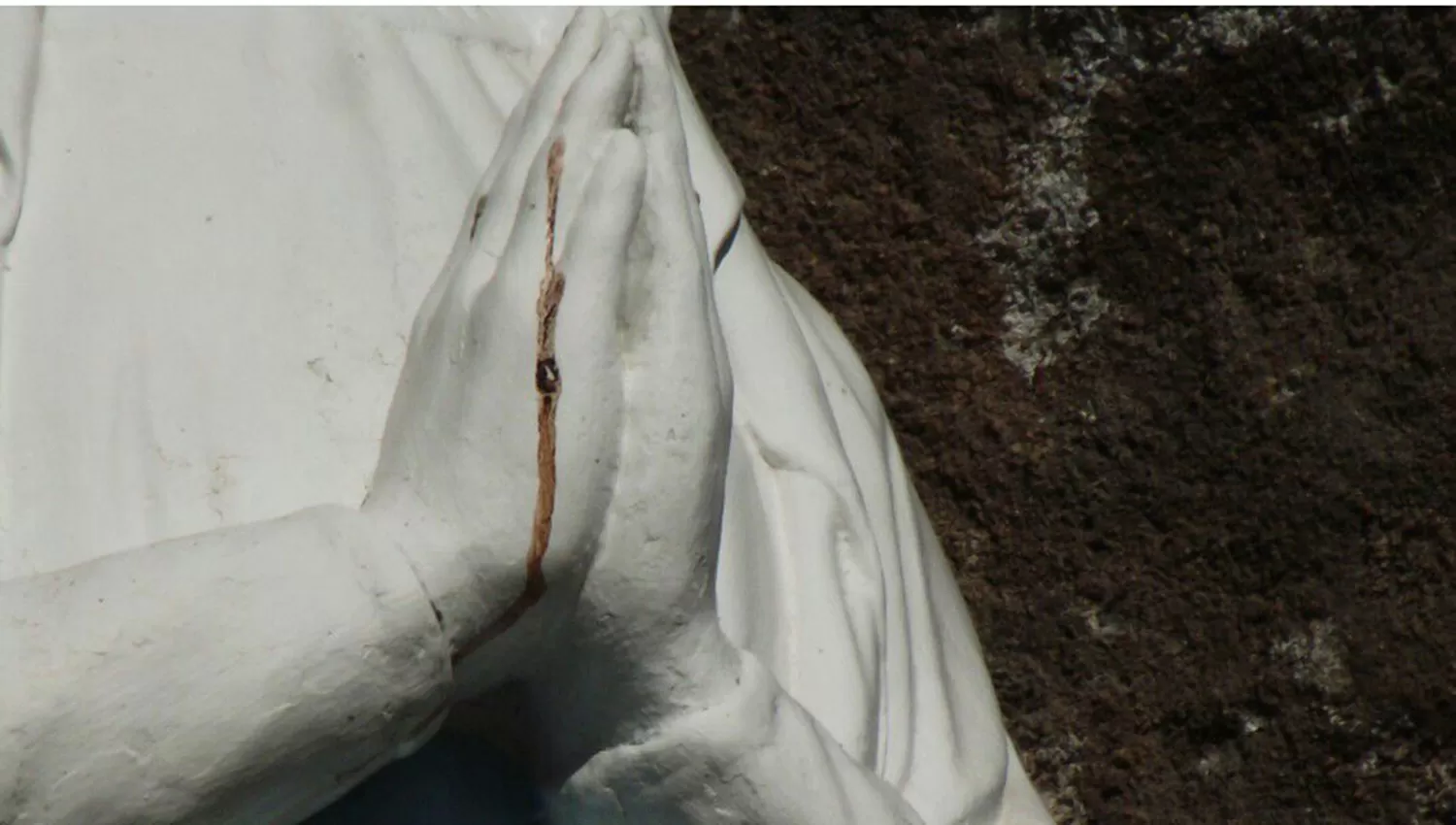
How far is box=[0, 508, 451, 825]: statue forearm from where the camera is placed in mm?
1171

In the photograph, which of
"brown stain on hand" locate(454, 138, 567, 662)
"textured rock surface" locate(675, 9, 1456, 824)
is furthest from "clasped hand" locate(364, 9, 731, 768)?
"textured rock surface" locate(675, 9, 1456, 824)

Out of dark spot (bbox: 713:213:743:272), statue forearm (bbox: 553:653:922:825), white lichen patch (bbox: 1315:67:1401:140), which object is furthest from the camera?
white lichen patch (bbox: 1315:67:1401:140)

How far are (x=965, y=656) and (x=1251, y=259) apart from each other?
46cm

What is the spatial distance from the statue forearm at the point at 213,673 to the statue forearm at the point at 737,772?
14 centimetres

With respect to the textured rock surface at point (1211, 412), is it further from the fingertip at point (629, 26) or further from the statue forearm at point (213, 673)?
the statue forearm at point (213, 673)

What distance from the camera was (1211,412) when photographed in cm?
194

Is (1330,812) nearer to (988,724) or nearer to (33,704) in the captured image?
(988,724)

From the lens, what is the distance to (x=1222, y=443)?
1938 millimetres

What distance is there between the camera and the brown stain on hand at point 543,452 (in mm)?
1248

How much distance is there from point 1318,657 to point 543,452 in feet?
2.88

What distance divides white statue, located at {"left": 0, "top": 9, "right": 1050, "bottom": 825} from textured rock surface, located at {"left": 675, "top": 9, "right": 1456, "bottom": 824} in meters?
0.44

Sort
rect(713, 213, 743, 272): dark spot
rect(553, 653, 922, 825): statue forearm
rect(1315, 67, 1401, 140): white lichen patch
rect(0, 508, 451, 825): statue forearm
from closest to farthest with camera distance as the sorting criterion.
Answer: rect(0, 508, 451, 825): statue forearm
rect(553, 653, 922, 825): statue forearm
rect(713, 213, 743, 272): dark spot
rect(1315, 67, 1401, 140): white lichen patch

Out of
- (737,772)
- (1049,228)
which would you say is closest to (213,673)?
(737,772)

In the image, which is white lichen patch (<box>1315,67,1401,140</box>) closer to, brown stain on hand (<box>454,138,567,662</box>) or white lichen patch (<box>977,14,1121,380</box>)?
white lichen patch (<box>977,14,1121,380</box>)
